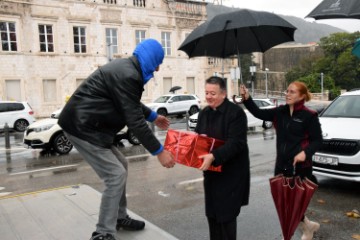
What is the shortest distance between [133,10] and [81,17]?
4.68 meters

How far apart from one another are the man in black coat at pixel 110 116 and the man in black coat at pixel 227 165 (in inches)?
17.5

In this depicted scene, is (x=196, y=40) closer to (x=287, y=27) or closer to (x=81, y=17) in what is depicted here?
(x=287, y=27)

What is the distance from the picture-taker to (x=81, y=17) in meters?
28.7

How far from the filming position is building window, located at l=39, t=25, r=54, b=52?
89.7ft

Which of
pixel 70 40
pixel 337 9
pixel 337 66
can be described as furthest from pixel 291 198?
pixel 337 66

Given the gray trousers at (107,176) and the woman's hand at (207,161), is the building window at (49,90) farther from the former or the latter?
the woman's hand at (207,161)

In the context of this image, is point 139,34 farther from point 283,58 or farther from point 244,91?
point 283,58

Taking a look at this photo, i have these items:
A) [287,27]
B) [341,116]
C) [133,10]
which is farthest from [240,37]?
[133,10]

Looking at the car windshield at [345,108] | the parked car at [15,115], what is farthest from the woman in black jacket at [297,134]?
the parked car at [15,115]

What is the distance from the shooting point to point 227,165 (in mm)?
3215

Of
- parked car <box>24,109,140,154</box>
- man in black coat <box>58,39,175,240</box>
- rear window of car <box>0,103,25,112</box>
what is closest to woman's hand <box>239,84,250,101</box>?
man in black coat <box>58,39,175,240</box>

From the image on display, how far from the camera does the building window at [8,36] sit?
2572cm

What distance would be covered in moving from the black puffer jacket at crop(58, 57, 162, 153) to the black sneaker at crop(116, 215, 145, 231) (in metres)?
1.05

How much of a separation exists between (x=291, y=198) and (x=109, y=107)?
204 cm
